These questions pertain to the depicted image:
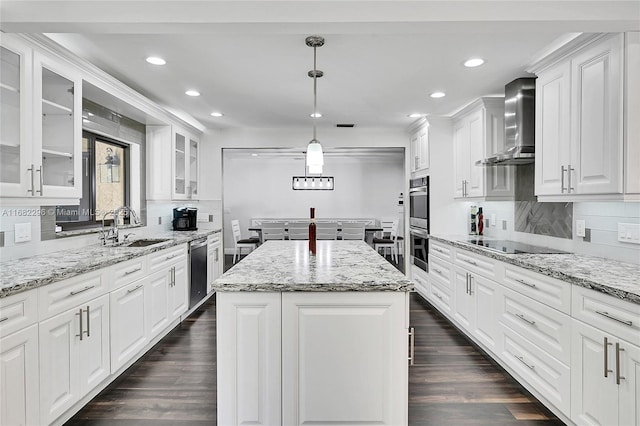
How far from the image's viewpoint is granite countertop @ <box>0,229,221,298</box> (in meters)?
1.78

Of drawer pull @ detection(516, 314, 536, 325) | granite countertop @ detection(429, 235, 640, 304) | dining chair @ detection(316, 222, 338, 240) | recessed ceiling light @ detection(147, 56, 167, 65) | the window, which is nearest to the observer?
granite countertop @ detection(429, 235, 640, 304)

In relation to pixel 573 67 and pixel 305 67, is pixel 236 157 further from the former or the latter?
pixel 573 67

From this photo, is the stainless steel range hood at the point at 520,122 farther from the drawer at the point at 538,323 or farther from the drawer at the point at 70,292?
the drawer at the point at 70,292

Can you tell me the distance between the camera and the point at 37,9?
74.2 inches

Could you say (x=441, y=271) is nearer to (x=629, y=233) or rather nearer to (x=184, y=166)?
(x=629, y=233)

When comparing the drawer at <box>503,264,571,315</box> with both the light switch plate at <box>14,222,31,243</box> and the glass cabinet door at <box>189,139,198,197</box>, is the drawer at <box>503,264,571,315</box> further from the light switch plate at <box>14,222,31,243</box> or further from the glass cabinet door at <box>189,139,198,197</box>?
the glass cabinet door at <box>189,139,198,197</box>

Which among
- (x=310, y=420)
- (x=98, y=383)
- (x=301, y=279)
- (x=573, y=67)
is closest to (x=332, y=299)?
(x=301, y=279)

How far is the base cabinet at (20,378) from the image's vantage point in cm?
164

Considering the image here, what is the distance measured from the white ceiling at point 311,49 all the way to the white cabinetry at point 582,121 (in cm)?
22

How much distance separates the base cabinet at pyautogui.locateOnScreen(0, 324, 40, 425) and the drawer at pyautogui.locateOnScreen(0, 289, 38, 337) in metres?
0.03

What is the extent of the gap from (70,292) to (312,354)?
56.0 inches

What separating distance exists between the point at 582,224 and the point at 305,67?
7.94ft

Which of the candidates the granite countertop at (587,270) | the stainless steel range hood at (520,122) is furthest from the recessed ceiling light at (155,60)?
the granite countertop at (587,270)

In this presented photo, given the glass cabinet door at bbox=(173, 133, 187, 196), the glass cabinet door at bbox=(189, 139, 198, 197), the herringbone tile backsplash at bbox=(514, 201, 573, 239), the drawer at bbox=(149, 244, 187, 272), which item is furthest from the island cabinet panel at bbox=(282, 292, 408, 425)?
the glass cabinet door at bbox=(189, 139, 198, 197)
